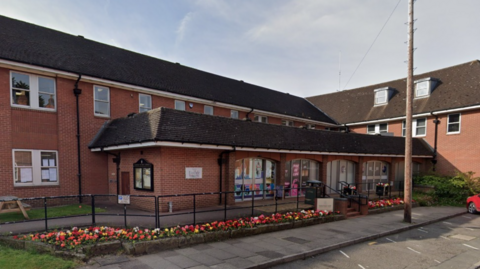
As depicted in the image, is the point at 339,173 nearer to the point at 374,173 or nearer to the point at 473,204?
the point at 374,173

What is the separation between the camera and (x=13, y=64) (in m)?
10.3

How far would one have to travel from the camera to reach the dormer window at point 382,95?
25047 millimetres

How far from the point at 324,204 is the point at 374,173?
1029cm

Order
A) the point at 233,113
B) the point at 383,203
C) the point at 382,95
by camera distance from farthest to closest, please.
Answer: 1. the point at 382,95
2. the point at 233,113
3. the point at 383,203

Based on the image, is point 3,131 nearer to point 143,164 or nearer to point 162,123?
point 143,164

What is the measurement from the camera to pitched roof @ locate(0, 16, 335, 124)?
11.6m

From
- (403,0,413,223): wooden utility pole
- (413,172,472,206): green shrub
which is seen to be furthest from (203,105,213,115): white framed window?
(413,172,472,206): green shrub

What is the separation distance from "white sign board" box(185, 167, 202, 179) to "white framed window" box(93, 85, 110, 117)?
19.3 ft

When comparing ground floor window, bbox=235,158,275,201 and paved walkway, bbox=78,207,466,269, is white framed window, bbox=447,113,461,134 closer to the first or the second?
paved walkway, bbox=78,207,466,269

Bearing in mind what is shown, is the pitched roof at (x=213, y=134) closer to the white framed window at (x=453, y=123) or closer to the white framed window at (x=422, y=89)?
the white framed window at (x=453, y=123)

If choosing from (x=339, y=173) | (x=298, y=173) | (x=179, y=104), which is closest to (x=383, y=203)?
(x=339, y=173)

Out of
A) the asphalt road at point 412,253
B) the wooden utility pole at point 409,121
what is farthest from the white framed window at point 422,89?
the asphalt road at point 412,253

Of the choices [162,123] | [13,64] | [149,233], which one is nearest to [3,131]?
[13,64]

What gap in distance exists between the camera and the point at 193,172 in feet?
34.4
